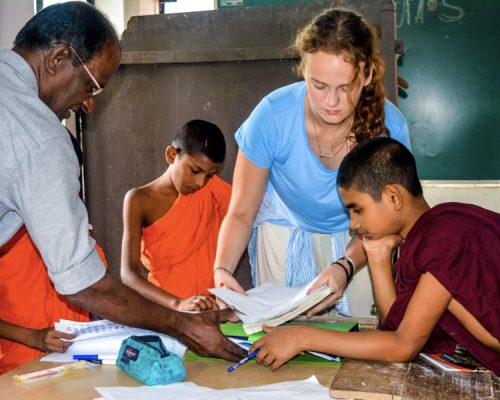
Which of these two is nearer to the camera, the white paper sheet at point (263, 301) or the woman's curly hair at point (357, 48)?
the white paper sheet at point (263, 301)

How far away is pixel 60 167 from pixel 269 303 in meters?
0.77

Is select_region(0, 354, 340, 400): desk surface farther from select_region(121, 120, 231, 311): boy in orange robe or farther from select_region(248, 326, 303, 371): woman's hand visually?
select_region(121, 120, 231, 311): boy in orange robe

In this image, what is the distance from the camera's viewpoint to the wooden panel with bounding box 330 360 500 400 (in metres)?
1.38

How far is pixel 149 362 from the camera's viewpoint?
1.53 meters

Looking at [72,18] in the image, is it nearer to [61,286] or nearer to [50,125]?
[50,125]

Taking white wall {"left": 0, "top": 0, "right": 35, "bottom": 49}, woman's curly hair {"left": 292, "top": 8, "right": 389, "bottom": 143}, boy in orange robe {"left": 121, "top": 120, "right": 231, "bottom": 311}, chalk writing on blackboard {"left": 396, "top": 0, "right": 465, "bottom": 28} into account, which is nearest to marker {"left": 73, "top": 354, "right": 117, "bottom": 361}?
woman's curly hair {"left": 292, "top": 8, "right": 389, "bottom": 143}

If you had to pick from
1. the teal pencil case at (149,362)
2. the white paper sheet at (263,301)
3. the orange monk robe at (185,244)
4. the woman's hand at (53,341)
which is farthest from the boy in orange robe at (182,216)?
the teal pencil case at (149,362)

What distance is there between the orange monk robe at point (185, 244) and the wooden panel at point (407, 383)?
5.48ft

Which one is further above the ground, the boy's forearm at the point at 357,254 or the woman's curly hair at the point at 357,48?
the woman's curly hair at the point at 357,48

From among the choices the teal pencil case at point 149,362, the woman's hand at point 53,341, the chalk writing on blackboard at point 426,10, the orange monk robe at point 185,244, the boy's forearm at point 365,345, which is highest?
the chalk writing on blackboard at point 426,10

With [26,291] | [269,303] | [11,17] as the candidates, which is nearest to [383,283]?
[269,303]

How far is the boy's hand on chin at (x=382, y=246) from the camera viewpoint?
80.7 inches

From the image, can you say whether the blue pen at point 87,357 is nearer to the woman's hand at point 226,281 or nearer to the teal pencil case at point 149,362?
the teal pencil case at point 149,362

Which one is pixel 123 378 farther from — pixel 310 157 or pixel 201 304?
pixel 310 157
